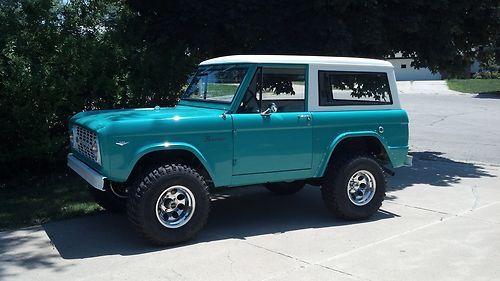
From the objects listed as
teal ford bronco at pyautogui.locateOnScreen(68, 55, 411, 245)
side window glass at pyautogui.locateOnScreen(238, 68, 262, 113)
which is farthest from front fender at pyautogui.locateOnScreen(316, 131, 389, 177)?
side window glass at pyautogui.locateOnScreen(238, 68, 262, 113)

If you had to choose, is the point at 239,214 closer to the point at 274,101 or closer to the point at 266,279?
the point at 274,101

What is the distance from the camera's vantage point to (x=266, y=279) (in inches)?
180

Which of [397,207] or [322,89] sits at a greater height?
[322,89]

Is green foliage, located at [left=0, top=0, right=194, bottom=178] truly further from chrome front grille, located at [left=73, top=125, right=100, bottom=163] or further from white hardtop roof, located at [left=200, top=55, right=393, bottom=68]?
white hardtop roof, located at [left=200, top=55, right=393, bottom=68]

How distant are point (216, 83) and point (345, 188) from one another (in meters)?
1.90

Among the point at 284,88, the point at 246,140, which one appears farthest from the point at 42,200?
the point at 284,88

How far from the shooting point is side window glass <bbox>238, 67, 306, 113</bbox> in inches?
232

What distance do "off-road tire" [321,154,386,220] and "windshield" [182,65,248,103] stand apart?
4.87ft

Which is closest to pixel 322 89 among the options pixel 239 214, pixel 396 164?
pixel 396 164

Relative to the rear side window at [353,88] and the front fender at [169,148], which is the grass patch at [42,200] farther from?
the rear side window at [353,88]

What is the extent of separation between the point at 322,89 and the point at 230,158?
1.43 metres

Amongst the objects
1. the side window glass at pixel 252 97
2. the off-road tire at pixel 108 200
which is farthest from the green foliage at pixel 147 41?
the side window glass at pixel 252 97

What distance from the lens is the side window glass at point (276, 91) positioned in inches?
232

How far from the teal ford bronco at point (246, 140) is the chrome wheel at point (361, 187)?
0.01m
